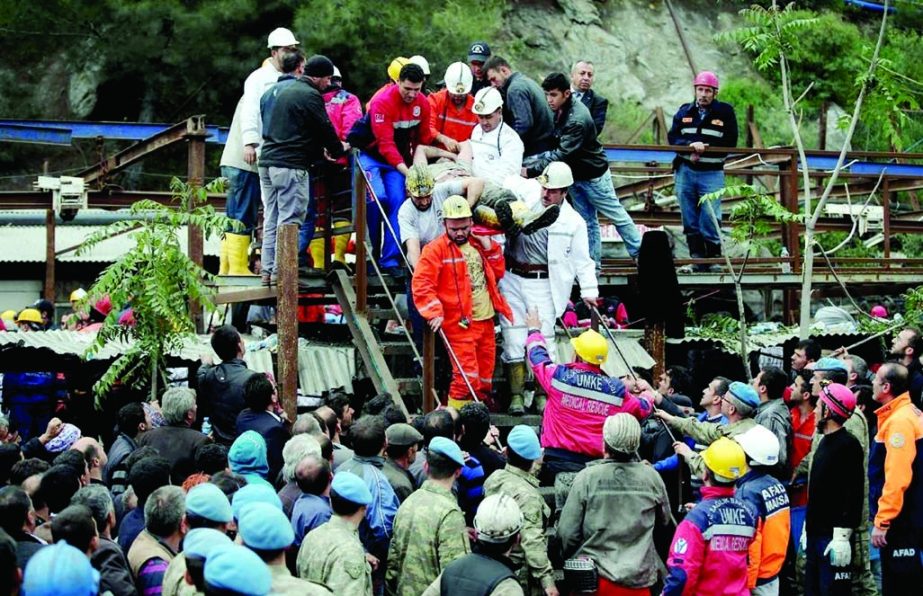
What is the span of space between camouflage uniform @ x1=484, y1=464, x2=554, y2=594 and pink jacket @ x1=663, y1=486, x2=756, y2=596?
31.4 inches

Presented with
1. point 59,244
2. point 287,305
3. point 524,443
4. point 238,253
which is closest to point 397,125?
point 287,305

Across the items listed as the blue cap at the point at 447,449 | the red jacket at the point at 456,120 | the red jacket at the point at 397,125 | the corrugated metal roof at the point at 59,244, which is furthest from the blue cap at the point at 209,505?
the corrugated metal roof at the point at 59,244

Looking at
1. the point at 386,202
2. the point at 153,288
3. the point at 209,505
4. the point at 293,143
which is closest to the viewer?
the point at 209,505

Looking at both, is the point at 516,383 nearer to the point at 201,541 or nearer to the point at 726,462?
the point at 726,462

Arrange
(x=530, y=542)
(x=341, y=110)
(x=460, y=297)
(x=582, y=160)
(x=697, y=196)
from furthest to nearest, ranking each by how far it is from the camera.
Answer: (x=697, y=196)
(x=582, y=160)
(x=341, y=110)
(x=460, y=297)
(x=530, y=542)

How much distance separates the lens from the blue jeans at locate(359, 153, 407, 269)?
39.6 feet

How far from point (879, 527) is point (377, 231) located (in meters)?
5.19

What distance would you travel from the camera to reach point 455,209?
10.8 metres

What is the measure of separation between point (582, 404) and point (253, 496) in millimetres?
3324

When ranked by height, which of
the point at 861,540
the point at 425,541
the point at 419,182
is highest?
the point at 419,182

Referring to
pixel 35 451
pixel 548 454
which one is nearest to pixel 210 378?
pixel 35 451

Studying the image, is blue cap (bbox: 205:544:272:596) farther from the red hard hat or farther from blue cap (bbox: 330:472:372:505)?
the red hard hat

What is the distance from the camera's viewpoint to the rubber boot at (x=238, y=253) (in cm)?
1324

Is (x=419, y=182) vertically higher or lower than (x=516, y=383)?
higher
